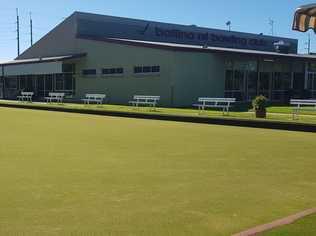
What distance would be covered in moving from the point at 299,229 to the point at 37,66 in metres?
42.0

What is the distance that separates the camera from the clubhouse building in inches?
1353

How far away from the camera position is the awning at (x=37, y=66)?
4306 cm

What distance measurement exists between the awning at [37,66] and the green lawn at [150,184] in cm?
2885

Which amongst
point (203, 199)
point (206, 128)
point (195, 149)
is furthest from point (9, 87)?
point (203, 199)

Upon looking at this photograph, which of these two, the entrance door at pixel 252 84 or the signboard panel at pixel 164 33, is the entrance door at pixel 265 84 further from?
the signboard panel at pixel 164 33

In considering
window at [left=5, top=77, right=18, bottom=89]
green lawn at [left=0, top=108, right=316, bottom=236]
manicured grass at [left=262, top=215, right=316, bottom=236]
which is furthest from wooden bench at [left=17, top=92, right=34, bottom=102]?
manicured grass at [left=262, top=215, right=316, bottom=236]

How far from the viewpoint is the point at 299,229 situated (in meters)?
5.66

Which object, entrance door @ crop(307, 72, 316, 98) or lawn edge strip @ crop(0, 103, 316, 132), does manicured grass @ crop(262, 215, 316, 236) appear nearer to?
lawn edge strip @ crop(0, 103, 316, 132)

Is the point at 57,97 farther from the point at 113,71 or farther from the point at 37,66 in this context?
the point at 37,66

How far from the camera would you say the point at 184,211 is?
6.69 m

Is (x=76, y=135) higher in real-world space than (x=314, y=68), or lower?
lower

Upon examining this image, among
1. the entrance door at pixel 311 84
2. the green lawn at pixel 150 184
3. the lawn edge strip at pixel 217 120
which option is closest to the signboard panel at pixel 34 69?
the lawn edge strip at pixel 217 120

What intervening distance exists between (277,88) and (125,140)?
2836 cm

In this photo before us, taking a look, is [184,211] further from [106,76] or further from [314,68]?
[314,68]
